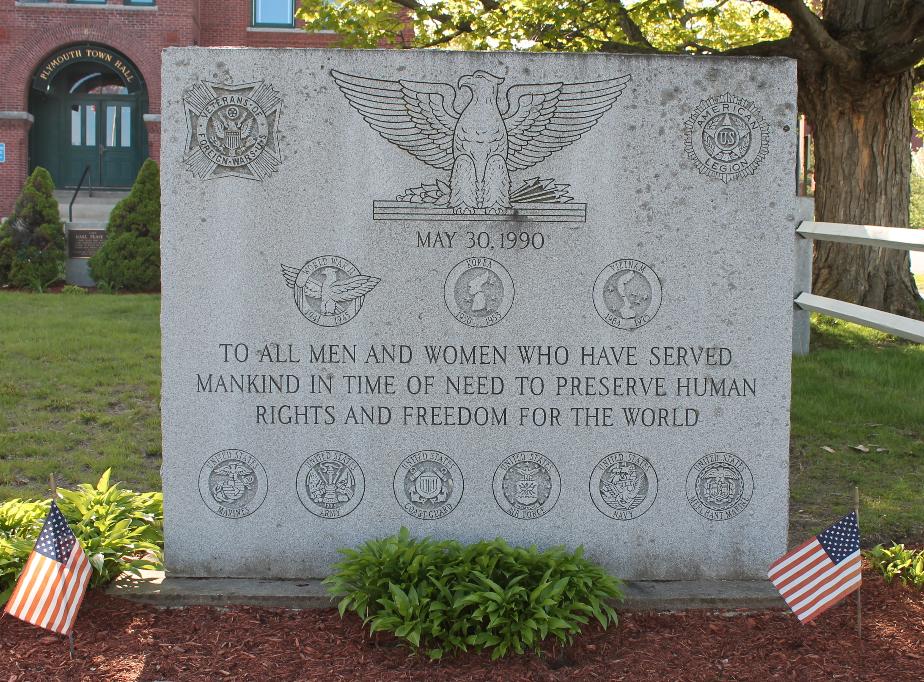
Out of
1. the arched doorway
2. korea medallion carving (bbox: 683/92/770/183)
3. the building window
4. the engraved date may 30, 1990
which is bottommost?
the engraved date may 30, 1990

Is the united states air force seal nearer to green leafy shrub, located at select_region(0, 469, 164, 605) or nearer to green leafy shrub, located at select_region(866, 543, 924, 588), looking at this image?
green leafy shrub, located at select_region(0, 469, 164, 605)

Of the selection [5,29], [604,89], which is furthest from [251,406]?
[5,29]

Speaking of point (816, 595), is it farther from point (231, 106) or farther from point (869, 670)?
point (231, 106)

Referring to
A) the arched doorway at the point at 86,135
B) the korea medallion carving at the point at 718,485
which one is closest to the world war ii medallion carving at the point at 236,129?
the korea medallion carving at the point at 718,485

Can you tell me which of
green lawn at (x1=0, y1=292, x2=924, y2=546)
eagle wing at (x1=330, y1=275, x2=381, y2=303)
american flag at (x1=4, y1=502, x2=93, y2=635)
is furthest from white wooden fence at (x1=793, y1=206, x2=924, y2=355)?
american flag at (x1=4, y1=502, x2=93, y2=635)

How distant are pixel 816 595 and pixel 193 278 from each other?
2.99 metres

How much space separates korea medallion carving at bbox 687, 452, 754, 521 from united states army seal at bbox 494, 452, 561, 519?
645 mm

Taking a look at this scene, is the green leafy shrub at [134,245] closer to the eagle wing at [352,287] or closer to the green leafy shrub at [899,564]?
the eagle wing at [352,287]

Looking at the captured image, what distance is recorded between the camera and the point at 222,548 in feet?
14.9

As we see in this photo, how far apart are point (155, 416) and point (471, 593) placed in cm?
466

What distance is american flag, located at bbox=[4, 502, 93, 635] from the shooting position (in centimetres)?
366

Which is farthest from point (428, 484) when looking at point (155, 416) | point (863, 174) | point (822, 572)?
point (863, 174)

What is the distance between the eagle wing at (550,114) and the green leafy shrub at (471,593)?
→ 5.72ft

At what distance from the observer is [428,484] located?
178 inches
